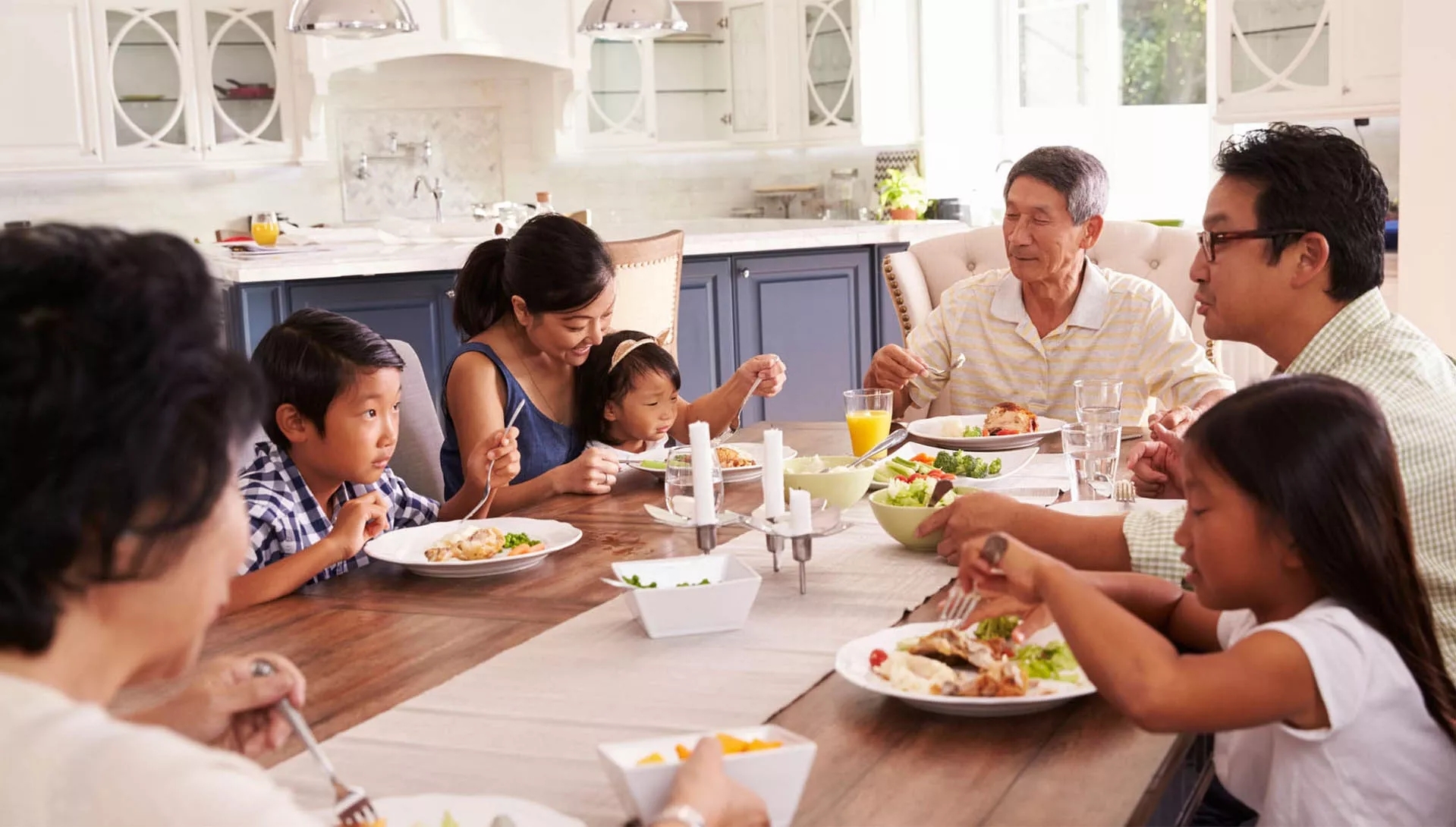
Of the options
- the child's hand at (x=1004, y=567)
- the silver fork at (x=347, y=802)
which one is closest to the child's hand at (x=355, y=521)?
the silver fork at (x=347, y=802)

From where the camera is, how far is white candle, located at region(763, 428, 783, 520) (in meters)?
1.84

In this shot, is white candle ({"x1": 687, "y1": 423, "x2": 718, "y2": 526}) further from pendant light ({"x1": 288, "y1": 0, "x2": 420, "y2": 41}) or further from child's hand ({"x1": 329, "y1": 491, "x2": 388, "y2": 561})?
pendant light ({"x1": 288, "y1": 0, "x2": 420, "y2": 41})

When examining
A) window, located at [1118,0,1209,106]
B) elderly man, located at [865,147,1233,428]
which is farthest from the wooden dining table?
window, located at [1118,0,1209,106]

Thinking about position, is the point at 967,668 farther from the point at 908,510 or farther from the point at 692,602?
the point at 908,510

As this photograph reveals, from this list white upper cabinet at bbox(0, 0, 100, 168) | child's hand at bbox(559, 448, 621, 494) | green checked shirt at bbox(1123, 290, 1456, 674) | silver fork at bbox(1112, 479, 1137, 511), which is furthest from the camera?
white upper cabinet at bbox(0, 0, 100, 168)

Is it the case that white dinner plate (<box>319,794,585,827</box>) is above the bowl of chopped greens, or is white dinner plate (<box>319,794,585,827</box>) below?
below

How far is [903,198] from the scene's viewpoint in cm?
614

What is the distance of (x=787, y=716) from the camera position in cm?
137

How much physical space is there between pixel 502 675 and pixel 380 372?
0.80 metres

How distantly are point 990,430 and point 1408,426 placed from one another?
111 centimetres

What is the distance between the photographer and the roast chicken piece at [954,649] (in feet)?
4.69

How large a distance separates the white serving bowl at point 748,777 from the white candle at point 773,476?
754 millimetres

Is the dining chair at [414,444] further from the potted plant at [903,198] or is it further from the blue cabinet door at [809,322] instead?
the potted plant at [903,198]

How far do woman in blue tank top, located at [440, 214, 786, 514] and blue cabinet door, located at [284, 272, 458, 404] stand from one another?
188cm
